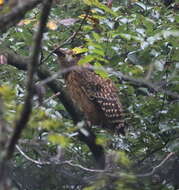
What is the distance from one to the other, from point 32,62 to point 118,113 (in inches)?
154

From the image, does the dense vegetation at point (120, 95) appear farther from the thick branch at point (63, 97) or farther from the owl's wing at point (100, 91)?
the owl's wing at point (100, 91)

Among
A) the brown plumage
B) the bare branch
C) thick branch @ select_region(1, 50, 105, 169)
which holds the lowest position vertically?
the brown plumage

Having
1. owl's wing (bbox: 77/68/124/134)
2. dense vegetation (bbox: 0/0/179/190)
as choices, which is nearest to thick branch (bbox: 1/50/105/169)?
dense vegetation (bbox: 0/0/179/190)

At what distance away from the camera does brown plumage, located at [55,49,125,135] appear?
19.5 ft

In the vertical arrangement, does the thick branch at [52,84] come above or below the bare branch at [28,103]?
below

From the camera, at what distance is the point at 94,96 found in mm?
6117

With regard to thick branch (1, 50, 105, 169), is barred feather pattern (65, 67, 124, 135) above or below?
below

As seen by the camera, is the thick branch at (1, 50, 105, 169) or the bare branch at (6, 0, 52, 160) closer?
the bare branch at (6, 0, 52, 160)

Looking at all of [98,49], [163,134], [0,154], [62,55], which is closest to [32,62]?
[0,154]

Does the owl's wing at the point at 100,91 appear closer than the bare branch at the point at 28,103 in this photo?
No

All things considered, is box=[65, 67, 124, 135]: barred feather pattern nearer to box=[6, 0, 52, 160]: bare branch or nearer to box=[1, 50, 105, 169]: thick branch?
box=[1, 50, 105, 169]: thick branch

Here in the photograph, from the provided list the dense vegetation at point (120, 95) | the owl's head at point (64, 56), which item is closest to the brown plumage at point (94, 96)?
the dense vegetation at point (120, 95)

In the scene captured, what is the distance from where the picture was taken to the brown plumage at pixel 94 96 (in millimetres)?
5957

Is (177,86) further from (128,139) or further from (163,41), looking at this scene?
(128,139)
